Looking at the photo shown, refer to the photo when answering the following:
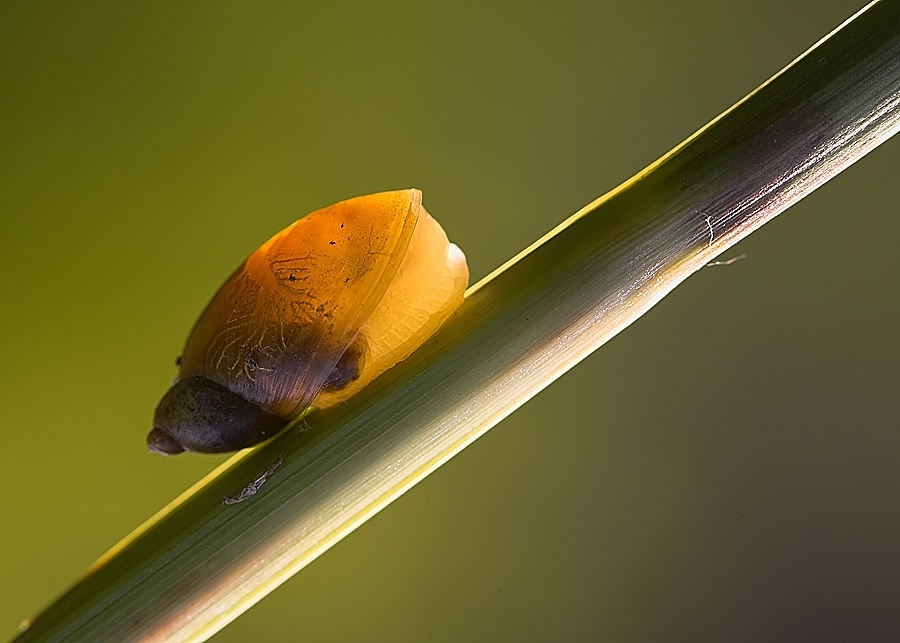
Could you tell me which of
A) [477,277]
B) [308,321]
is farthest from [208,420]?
[477,277]

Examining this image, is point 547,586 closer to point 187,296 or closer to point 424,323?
point 187,296

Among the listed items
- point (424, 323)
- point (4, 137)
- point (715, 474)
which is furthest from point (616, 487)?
point (4, 137)

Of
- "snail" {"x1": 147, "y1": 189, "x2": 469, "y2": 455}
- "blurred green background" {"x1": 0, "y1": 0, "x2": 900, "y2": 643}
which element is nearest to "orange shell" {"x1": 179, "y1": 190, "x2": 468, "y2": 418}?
"snail" {"x1": 147, "y1": 189, "x2": 469, "y2": 455}

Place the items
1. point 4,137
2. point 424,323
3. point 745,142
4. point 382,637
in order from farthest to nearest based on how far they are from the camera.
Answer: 1. point 382,637
2. point 4,137
3. point 424,323
4. point 745,142

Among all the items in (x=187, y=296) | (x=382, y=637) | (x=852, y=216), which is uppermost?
(x=187, y=296)

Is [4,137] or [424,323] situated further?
[4,137]

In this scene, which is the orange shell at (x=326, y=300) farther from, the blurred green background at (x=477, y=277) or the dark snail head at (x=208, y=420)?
the blurred green background at (x=477, y=277)

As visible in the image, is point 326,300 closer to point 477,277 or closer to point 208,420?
point 208,420

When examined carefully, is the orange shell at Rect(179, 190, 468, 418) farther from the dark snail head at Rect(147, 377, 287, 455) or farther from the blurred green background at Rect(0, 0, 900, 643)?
the blurred green background at Rect(0, 0, 900, 643)
